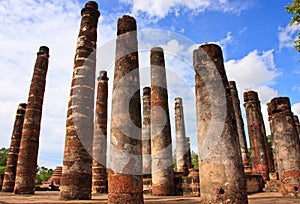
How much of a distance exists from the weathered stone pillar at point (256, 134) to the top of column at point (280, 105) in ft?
32.4

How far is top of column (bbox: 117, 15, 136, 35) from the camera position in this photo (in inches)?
327

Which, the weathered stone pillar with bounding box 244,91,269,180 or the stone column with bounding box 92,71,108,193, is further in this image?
the weathered stone pillar with bounding box 244,91,269,180

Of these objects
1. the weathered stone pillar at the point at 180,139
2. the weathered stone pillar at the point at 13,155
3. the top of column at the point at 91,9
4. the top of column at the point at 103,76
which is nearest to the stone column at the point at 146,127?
the top of column at the point at 103,76

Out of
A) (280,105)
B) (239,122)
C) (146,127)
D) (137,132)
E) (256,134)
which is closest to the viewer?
(137,132)

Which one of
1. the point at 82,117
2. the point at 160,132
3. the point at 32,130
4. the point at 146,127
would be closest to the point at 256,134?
the point at 146,127

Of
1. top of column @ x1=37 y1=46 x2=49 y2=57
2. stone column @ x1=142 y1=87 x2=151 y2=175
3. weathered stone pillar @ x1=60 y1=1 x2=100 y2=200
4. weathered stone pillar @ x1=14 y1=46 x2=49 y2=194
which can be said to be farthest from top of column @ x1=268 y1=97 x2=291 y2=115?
top of column @ x1=37 y1=46 x2=49 y2=57

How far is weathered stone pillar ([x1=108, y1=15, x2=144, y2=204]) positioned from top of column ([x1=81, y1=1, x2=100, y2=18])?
3648 mm

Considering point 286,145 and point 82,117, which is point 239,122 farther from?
point 82,117

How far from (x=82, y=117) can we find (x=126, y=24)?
3951mm

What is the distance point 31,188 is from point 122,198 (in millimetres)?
9696

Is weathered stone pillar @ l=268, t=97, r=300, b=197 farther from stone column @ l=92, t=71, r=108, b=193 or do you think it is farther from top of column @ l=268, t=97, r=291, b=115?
stone column @ l=92, t=71, r=108, b=193

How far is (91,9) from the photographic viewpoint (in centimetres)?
1138

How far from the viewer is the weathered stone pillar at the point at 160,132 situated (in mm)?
12758

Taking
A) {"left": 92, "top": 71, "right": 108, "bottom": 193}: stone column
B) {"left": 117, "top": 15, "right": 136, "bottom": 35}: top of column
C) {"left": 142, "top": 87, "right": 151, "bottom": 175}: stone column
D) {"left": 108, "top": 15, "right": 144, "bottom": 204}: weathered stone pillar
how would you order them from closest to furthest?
{"left": 108, "top": 15, "right": 144, "bottom": 204}: weathered stone pillar → {"left": 117, "top": 15, "right": 136, "bottom": 35}: top of column → {"left": 92, "top": 71, "right": 108, "bottom": 193}: stone column → {"left": 142, "top": 87, "right": 151, "bottom": 175}: stone column
